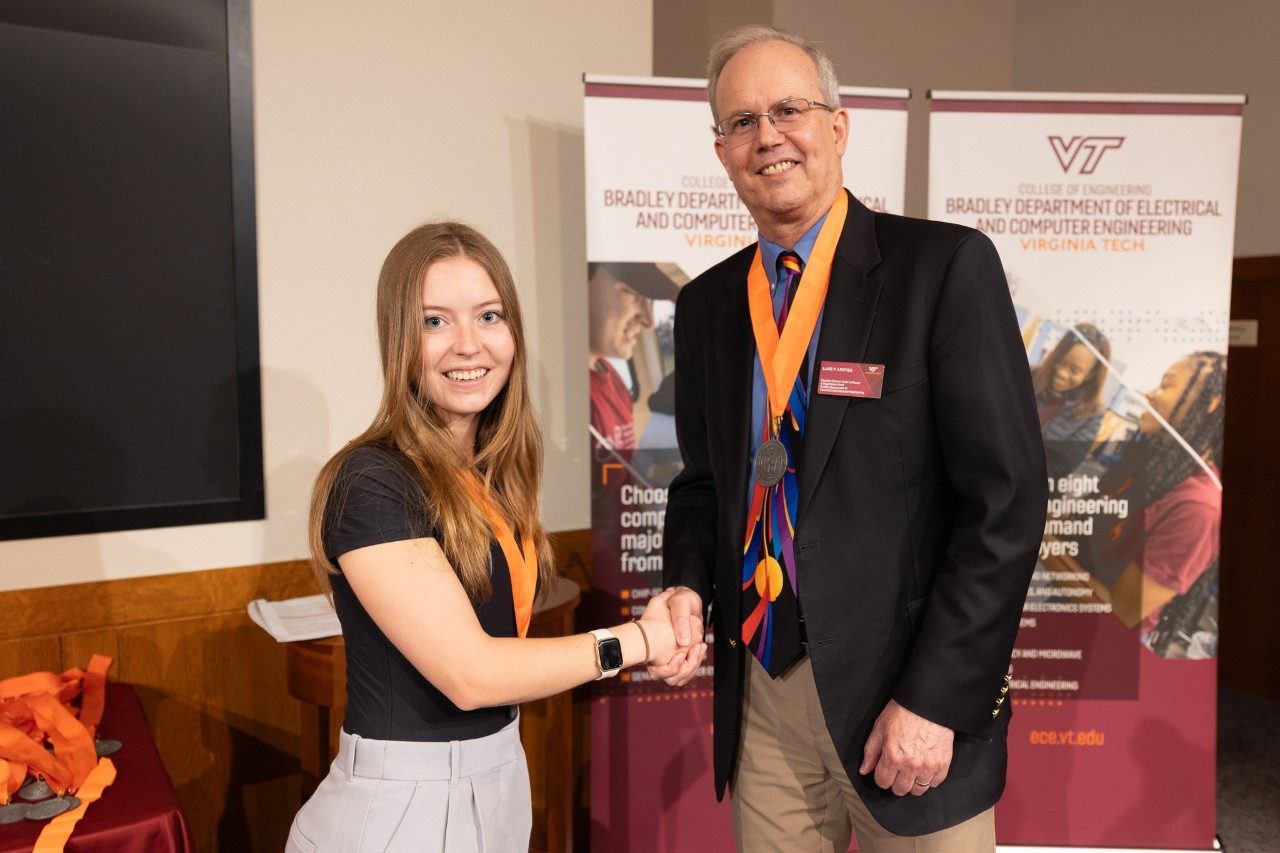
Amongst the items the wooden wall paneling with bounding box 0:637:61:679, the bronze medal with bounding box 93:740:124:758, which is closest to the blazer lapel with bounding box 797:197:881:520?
the bronze medal with bounding box 93:740:124:758

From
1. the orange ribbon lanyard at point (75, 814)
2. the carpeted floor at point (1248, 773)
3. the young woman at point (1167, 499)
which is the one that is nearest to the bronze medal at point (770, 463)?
the orange ribbon lanyard at point (75, 814)

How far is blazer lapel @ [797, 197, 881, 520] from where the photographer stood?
1.52 meters

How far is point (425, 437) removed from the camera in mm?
1497

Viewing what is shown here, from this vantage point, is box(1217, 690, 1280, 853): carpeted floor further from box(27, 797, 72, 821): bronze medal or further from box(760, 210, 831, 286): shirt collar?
box(27, 797, 72, 821): bronze medal

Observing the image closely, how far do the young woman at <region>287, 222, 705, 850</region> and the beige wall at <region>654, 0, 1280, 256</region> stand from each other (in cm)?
354

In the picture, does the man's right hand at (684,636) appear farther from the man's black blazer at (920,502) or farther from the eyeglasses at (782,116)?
the eyeglasses at (782,116)

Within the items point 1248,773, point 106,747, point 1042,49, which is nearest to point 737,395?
point 106,747

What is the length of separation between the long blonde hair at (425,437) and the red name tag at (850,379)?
1.66 ft

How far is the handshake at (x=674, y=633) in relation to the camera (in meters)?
1.73

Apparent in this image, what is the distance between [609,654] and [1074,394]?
6.96ft

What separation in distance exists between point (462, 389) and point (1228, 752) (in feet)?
14.3

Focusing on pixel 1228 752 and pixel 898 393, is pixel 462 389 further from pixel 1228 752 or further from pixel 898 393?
pixel 1228 752

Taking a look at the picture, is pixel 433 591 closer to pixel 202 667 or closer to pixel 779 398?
pixel 779 398

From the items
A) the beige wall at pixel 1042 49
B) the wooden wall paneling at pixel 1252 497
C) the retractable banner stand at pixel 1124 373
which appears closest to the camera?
the retractable banner stand at pixel 1124 373
